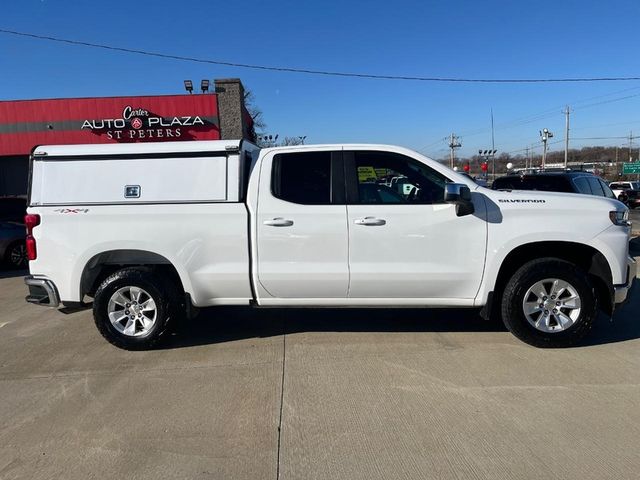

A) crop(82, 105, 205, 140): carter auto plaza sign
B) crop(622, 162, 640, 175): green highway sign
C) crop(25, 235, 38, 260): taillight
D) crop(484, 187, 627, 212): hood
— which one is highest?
crop(82, 105, 205, 140): carter auto plaza sign

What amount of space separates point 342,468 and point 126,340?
2.83 m

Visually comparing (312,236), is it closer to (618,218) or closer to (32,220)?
(32,220)

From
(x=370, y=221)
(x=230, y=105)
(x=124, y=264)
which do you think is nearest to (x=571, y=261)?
(x=370, y=221)

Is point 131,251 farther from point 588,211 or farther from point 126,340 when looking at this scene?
point 588,211

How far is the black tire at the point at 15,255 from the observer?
10.0m

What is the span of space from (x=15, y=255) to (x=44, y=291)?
6.58 metres

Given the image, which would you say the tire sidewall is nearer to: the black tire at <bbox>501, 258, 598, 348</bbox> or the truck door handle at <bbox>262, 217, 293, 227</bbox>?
the truck door handle at <bbox>262, 217, 293, 227</bbox>

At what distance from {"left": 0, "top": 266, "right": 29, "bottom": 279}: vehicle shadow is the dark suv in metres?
9.15

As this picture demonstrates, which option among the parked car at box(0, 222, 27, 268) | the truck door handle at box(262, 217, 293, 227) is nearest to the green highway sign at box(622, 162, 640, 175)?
the parked car at box(0, 222, 27, 268)

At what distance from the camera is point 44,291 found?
4.72 meters

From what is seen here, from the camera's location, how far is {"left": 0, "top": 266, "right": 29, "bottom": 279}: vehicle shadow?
31.1 feet

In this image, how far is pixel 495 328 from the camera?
5.17m

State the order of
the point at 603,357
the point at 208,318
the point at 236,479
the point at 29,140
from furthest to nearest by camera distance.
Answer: the point at 29,140 → the point at 208,318 → the point at 603,357 → the point at 236,479

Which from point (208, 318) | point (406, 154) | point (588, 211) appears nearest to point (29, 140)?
point (208, 318)
